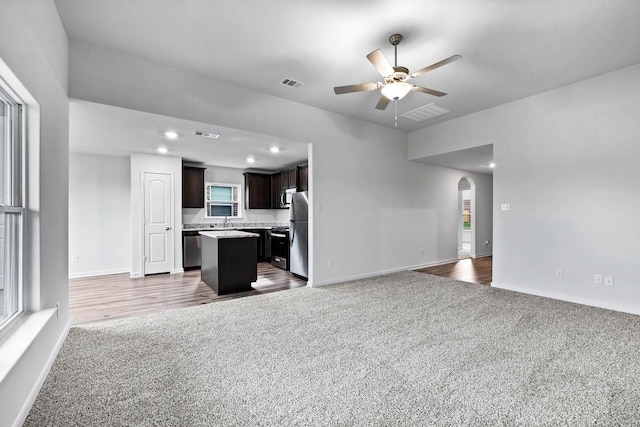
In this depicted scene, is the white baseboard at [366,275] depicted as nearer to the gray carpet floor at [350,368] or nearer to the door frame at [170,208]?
the gray carpet floor at [350,368]

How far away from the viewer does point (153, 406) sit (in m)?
1.64

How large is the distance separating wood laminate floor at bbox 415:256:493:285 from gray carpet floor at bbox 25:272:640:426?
1561 millimetres

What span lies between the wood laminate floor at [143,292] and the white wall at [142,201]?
0.33 metres

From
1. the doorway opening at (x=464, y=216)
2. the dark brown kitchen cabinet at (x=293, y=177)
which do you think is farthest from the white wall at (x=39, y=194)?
the doorway opening at (x=464, y=216)

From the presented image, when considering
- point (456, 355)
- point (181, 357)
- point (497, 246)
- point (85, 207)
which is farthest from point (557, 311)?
point (85, 207)

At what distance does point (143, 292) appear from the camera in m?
4.24

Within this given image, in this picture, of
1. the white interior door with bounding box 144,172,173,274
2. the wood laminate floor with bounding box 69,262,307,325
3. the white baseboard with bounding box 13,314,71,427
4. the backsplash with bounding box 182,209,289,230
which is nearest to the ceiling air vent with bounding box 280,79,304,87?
the wood laminate floor with bounding box 69,262,307,325

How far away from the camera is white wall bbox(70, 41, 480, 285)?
9.80 ft

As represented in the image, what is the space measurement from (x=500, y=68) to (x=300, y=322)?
353 centimetres

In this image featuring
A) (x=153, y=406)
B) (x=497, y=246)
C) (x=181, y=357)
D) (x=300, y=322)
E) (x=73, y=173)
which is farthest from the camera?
(x=73, y=173)

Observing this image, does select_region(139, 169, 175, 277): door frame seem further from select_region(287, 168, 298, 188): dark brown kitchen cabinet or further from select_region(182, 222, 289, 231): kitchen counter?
select_region(287, 168, 298, 188): dark brown kitchen cabinet

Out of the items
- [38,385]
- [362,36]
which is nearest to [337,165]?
[362,36]

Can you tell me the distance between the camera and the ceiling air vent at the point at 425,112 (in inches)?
173

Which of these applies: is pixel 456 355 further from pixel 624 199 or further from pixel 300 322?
pixel 624 199
